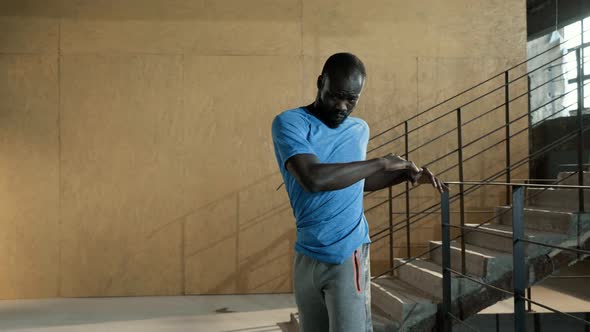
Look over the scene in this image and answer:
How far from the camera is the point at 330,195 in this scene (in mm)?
1356

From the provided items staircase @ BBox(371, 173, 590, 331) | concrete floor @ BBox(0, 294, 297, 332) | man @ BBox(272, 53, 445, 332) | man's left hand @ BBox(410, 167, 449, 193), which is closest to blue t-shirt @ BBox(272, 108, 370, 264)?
man @ BBox(272, 53, 445, 332)

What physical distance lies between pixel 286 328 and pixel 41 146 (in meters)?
3.36

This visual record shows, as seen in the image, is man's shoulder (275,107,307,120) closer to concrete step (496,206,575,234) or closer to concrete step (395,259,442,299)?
concrete step (395,259,442,299)

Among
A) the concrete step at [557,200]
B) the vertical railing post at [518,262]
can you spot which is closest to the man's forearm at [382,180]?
the vertical railing post at [518,262]

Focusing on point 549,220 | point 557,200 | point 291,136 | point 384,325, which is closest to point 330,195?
point 291,136

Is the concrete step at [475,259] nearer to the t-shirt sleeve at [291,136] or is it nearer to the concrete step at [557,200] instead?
the concrete step at [557,200]

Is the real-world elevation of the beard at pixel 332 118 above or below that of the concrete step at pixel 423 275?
above

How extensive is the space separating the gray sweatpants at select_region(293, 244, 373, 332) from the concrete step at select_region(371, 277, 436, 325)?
2.64 m

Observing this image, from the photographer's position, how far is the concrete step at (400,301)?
154 inches

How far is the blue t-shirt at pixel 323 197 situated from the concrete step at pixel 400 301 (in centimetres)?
267

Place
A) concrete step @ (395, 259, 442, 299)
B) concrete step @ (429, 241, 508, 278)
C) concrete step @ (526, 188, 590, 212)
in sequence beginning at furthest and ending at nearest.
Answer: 1. concrete step @ (526, 188, 590, 212)
2. concrete step @ (395, 259, 442, 299)
3. concrete step @ (429, 241, 508, 278)

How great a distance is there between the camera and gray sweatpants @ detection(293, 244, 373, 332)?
1327 mm

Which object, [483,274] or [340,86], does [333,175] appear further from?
[483,274]

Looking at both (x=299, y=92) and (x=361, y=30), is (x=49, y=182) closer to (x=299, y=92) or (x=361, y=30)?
(x=299, y=92)
